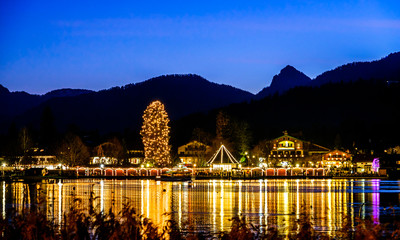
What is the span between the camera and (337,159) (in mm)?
153375

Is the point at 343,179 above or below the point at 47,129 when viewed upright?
below

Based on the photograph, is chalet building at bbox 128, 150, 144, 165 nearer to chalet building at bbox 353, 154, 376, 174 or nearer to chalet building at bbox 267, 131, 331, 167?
chalet building at bbox 267, 131, 331, 167

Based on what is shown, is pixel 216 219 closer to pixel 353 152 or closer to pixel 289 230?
pixel 289 230

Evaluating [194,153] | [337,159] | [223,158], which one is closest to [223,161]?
[223,158]

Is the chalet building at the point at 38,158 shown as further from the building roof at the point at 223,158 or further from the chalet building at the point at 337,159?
the chalet building at the point at 337,159

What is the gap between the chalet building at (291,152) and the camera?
503ft

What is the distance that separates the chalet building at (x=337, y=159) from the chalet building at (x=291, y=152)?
2072mm

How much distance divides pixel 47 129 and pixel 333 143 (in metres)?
80.4

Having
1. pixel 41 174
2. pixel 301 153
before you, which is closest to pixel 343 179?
pixel 301 153

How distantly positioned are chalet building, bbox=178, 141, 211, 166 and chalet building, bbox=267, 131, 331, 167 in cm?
1502

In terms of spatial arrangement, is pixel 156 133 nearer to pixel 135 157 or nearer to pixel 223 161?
pixel 223 161

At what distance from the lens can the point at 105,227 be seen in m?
21.1

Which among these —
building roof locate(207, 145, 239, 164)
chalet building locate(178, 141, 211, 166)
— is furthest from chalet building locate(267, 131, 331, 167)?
building roof locate(207, 145, 239, 164)

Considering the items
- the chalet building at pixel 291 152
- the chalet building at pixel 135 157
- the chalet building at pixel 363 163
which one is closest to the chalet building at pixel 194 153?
the chalet building at pixel 135 157
